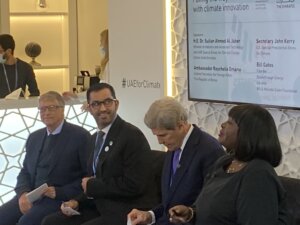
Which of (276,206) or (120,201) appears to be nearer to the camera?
(276,206)

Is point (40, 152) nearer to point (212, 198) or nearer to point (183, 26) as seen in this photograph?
point (183, 26)

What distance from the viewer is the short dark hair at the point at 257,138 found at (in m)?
2.67

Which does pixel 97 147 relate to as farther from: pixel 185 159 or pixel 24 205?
pixel 185 159

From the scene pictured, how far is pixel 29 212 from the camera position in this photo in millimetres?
4168

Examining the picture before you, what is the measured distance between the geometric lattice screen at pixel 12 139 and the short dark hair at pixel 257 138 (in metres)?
2.99

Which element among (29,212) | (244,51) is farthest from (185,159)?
(29,212)

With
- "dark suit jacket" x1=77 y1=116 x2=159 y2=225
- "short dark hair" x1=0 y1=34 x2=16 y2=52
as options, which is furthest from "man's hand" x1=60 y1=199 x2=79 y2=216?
"short dark hair" x1=0 y1=34 x2=16 y2=52

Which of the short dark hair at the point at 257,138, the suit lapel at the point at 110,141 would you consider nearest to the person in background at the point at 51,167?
the suit lapel at the point at 110,141

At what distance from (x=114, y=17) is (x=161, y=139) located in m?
2.47

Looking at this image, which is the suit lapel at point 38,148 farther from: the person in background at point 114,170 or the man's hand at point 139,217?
the man's hand at point 139,217

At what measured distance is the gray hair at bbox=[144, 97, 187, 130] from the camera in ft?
10.6

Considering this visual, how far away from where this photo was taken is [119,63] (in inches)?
216

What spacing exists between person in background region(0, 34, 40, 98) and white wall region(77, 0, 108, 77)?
1.66 m

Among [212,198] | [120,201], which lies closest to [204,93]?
[120,201]
